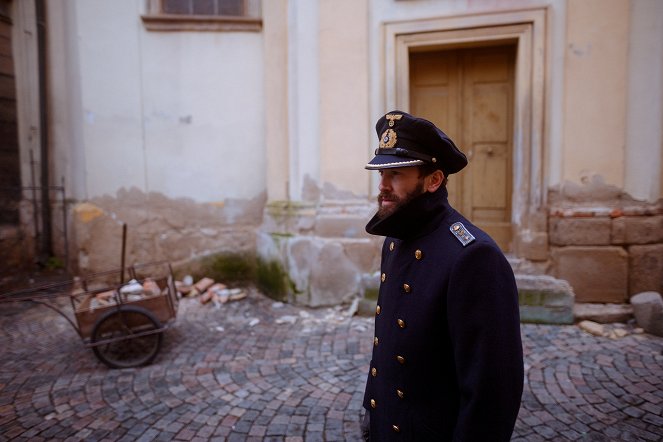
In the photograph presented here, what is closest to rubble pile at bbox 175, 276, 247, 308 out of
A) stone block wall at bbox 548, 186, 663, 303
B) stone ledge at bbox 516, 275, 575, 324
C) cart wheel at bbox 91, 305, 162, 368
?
cart wheel at bbox 91, 305, 162, 368

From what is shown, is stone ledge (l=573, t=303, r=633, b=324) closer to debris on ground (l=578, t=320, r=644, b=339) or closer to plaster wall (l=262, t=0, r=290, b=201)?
debris on ground (l=578, t=320, r=644, b=339)

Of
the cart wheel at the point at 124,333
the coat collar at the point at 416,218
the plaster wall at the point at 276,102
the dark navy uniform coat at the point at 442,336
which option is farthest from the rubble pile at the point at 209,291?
the coat collar at the point at 416,218

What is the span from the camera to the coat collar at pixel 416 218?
5.69ft

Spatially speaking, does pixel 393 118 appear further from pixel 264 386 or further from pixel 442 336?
pixel 264 386

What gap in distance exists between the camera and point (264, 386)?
3.87 metres

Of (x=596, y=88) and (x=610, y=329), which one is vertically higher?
(x=596, y=88)

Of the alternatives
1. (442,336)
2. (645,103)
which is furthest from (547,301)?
(442,336)

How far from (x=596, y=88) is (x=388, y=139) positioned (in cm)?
447

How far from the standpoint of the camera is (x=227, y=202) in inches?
273

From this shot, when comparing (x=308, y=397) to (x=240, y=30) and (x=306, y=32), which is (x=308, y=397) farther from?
(x=240, y=30)

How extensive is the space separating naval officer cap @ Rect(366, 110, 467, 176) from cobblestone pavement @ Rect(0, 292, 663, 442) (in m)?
2.18

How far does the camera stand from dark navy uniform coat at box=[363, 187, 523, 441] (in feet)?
4.74

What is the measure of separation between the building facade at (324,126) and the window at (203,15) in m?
0.02

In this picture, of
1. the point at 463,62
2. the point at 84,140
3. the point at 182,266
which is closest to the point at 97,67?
the point at 84,140
